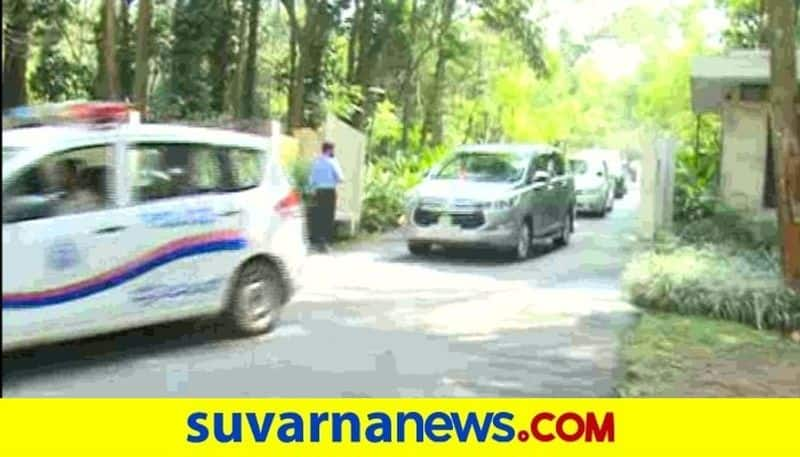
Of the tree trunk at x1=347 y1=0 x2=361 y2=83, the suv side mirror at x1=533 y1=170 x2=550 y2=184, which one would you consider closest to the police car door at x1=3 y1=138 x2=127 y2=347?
the suv side mirror at x1=533 y1=170 x2=550 y2=184

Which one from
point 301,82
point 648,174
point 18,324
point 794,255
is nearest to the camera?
point 18,324

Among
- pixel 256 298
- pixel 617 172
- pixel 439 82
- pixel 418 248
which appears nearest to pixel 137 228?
Answer: pixel 256 298

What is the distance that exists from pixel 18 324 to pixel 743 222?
331 inches

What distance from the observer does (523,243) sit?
10617 millimetres

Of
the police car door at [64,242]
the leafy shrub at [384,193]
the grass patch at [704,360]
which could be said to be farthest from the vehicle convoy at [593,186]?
the police car door at [64,242]

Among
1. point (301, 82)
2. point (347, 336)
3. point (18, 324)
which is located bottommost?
point (347, 336)

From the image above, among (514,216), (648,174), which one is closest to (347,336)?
(514,216)

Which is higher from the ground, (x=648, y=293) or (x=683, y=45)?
(x=683, y=45)

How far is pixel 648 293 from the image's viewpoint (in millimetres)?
7406

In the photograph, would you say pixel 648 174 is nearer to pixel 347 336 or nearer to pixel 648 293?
pixel 648 293

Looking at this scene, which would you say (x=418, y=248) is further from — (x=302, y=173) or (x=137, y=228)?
(x=137, y=228)

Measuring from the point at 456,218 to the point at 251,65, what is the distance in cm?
537

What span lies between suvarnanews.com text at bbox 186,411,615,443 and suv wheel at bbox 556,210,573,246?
9.15 metres

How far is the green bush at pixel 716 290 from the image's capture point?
6934 millimetres
